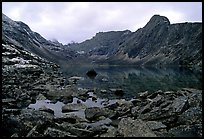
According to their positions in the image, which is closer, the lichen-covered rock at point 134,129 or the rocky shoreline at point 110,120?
the lichen-covered rock at point 134,129

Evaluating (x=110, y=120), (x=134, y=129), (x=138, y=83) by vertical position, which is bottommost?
(x=110, y=120)

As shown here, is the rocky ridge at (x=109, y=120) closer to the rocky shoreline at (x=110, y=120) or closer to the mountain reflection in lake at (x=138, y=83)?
the rocky shoreline at (x=110, y=120)

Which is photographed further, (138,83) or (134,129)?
(138,83)

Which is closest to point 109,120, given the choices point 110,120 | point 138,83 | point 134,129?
point 110,120

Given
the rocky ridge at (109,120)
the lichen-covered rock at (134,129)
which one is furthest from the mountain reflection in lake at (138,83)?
the lichen-covered rock at (134,129)

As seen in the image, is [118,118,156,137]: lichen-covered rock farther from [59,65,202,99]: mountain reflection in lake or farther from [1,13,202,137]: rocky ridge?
[59,65,202,99]: mountain reflection in lake

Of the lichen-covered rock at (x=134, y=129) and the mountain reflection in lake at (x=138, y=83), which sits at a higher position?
the mountain reflection in lake at (x=138, y=83)

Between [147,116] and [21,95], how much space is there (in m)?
22.6

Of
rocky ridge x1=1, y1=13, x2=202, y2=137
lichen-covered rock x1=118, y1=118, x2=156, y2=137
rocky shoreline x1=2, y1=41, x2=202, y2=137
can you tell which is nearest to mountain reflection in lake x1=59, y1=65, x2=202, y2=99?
rocky ridge x1=1, y1=13, x2=202, y2=137

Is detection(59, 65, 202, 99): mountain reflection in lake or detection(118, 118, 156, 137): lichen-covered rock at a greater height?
detection(59, 65, 202, 99): mountain reflection in lake

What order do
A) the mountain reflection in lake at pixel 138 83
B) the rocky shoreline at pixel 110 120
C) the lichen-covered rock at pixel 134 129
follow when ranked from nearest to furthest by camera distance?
the lichen-covered rock at pixel 134 129, the rocky shoreline at pixel 110 120, the mountain reflection in lake at pixel 138 83


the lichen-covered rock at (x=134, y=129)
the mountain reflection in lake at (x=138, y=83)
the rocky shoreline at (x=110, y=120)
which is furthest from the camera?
the mountain reflection in lake at (x=138, y=83)

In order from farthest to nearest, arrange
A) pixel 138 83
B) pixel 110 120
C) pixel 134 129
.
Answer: pixel 138 83, pixel 110 120, pixel 134 129

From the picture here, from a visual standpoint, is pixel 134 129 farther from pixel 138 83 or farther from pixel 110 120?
pixel 138 83
